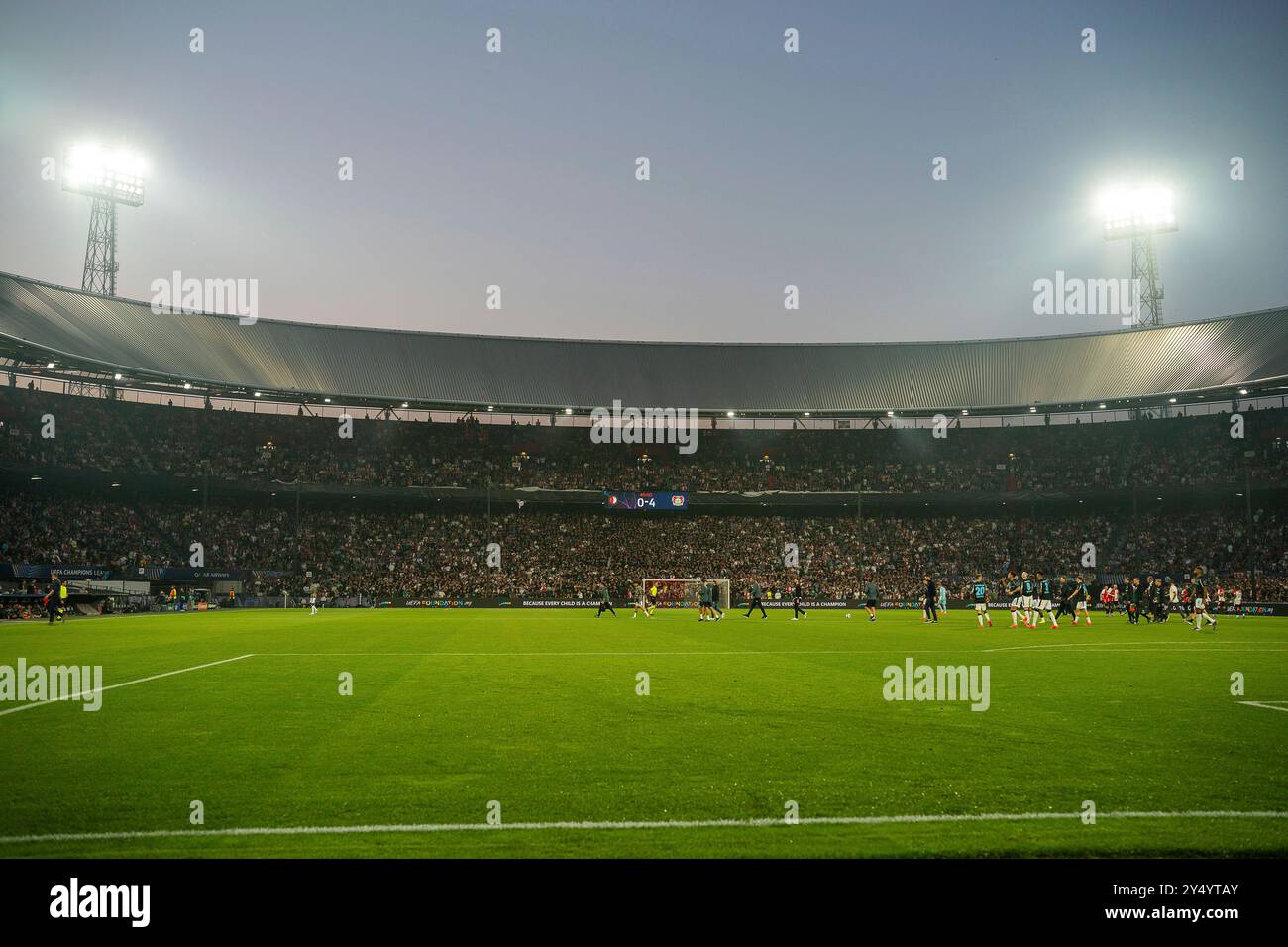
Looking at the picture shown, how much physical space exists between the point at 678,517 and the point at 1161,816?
67.5 m

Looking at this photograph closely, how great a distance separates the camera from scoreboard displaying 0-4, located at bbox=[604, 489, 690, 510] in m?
70.6

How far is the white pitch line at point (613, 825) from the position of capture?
5.96m

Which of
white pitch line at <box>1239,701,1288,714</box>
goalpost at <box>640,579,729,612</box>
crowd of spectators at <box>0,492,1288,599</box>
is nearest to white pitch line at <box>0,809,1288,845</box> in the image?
white pitch line at <box>1239,701,1288,714</box>

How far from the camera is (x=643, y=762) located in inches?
329

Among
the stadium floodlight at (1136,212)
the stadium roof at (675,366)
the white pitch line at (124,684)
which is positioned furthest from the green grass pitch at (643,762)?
the stadium floodlight at (1136,212)

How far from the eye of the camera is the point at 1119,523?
2650 inches

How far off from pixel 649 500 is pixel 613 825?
213 ft

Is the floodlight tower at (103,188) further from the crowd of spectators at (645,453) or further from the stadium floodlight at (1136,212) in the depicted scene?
the stadium floodlight at (1136,212)

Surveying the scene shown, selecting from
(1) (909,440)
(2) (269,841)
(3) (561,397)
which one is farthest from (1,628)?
(1) (909,440)

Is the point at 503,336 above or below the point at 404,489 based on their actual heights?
above

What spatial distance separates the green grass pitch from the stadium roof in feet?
177

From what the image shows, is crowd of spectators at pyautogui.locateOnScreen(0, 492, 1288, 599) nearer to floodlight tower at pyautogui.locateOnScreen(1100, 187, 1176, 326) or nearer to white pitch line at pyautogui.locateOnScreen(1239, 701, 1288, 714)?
floodlight tower at pyautogui.locateOnScreen(1100, 187, 1176, 326)

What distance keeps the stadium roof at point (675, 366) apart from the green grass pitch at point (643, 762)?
5401 cm
